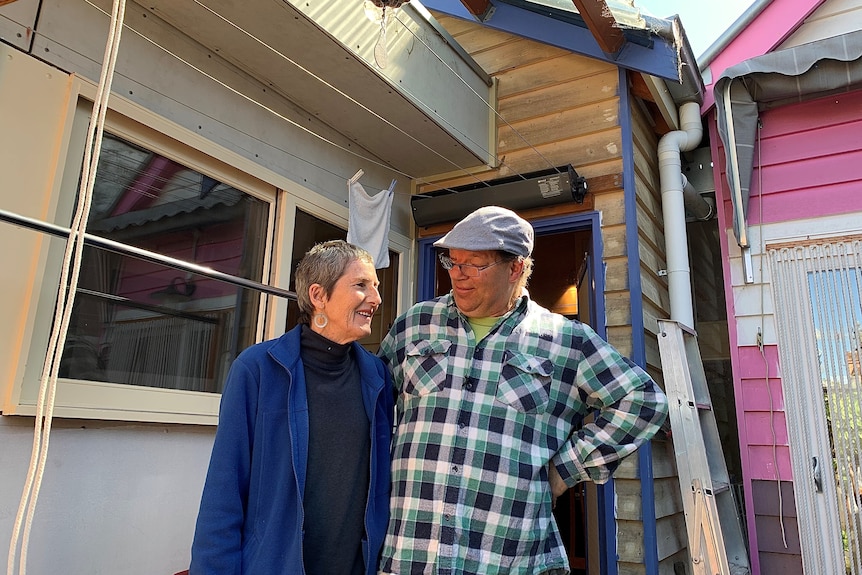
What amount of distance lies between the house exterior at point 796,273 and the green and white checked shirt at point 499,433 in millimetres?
1768

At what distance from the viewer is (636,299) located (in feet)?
8.77

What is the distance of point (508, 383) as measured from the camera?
1328mm

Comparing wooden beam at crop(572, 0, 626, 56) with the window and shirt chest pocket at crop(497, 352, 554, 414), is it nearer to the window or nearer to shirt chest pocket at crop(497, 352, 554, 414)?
the window

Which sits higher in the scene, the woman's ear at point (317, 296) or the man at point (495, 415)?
the woman's ear at point (317, 296)

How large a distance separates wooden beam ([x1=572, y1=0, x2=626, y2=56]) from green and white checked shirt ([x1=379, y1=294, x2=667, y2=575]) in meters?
1.68

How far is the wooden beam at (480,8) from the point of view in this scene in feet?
9.86

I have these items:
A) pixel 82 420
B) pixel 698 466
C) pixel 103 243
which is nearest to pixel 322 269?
pixel 103 243

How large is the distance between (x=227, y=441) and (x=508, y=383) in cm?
61

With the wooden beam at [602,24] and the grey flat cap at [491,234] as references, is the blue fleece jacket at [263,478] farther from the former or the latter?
the wooden beam at [602,24]

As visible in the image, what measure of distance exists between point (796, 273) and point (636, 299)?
32.9 inches

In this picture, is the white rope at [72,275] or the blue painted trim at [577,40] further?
the blue painted trim at [577,40]

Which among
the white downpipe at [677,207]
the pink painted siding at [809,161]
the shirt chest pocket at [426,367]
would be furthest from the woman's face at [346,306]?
A: the pink painted siding at [809,161]

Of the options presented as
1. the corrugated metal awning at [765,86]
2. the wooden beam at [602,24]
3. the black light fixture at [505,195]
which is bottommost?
the black light fixture at [505,195]

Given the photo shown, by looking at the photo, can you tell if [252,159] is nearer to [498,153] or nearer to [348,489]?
[498,153]
